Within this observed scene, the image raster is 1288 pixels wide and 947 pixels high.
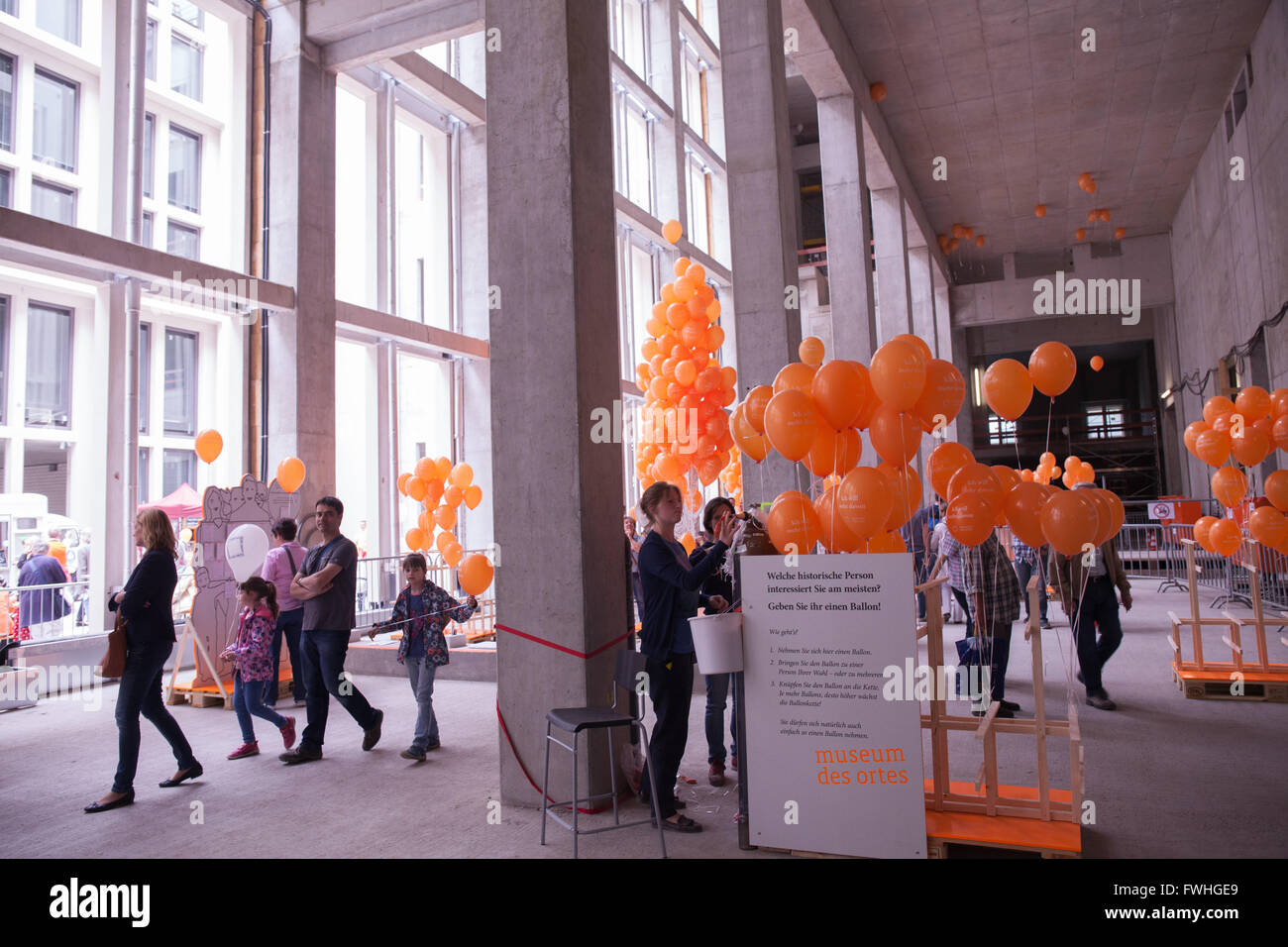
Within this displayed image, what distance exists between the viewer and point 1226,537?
25.6 ft

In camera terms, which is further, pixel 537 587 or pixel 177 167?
pixel 177 167

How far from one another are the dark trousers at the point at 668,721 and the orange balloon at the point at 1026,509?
192 cm

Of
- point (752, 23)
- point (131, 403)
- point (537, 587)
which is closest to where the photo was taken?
point (537, 587)

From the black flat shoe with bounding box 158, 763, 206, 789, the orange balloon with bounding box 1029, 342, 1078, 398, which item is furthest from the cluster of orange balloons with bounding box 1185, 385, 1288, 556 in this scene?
the black flat shoe with bounding box 158, 763, 206, 789

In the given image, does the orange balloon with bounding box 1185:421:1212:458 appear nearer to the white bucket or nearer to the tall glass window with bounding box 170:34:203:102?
the white bucket

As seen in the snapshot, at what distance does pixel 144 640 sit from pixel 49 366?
6.81 metres

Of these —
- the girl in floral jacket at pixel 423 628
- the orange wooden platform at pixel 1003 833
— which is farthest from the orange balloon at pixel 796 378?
the girl in floral jacket at pixel 423 628

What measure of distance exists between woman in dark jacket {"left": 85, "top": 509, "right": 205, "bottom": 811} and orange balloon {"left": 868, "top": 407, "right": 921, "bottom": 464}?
4.23 meters

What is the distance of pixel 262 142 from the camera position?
11484 millimetres

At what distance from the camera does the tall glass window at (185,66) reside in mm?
11141

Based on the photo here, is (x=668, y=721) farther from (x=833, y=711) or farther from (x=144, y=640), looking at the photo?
(x=144, y=640)
